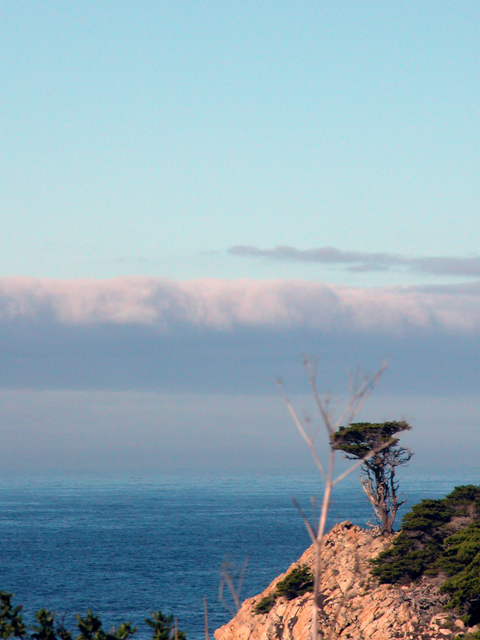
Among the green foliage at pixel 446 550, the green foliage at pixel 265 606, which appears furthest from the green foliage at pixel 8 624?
the green foliage at pixel 265 606

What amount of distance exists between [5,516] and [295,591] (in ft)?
527

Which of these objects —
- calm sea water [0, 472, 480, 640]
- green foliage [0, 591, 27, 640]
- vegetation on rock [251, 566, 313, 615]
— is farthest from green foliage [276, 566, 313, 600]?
green foliage [0, 591, 27, 640]

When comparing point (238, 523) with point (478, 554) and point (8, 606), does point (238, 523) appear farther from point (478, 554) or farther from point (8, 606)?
point (8, 606)

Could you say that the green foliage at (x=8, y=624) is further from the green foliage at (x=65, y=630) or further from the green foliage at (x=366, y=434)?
the green foliage at (x=366, y=434)

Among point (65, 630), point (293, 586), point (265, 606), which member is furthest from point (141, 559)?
point (65, 630)

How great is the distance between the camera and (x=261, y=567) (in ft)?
343

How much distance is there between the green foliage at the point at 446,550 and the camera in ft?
132

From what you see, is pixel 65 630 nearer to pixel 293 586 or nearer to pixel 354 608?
pixel 354 608

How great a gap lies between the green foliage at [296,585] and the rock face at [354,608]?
61 centimetres

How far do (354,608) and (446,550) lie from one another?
715cm

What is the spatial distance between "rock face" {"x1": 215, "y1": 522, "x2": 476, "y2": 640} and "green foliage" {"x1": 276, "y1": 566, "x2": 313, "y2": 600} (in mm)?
605

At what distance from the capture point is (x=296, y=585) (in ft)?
161

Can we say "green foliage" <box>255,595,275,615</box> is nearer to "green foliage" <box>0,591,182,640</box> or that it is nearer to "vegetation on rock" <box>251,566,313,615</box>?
Answer: "vegetation on rock" <box>251,566,313,615</box>

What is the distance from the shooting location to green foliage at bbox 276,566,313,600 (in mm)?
48866
